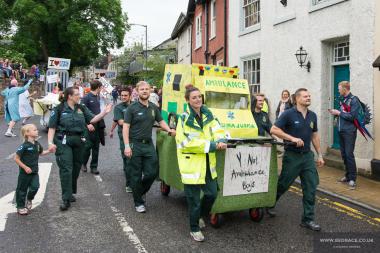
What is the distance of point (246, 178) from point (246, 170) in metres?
0.11

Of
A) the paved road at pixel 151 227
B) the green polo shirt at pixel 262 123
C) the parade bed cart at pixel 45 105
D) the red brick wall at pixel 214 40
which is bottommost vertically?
the paved road at pixel 151 227

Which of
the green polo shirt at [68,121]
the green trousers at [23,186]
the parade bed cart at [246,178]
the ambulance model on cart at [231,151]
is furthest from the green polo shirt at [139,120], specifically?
the green trousers at [23,186]

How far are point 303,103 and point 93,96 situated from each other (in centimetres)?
515

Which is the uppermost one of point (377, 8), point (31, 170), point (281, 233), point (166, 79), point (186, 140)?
point (377, 8)

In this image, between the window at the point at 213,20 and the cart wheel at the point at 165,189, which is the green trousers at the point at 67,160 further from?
the window at the point at 213,20

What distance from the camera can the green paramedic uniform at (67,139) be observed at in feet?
21.9

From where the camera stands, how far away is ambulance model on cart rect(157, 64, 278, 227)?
5777 mm

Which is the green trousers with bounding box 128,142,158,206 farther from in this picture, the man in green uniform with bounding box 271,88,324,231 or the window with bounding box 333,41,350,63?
the window with bounding box 333,41,350,63

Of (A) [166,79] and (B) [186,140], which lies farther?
(A) [166,79]

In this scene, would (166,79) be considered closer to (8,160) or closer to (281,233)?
(8,160)

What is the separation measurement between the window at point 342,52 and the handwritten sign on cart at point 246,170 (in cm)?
568

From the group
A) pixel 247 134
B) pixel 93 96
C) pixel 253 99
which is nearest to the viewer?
pixel 247 134

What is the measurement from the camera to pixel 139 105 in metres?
6.60

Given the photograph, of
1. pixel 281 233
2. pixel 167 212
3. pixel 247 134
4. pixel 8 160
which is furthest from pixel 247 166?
pixel 8 160
